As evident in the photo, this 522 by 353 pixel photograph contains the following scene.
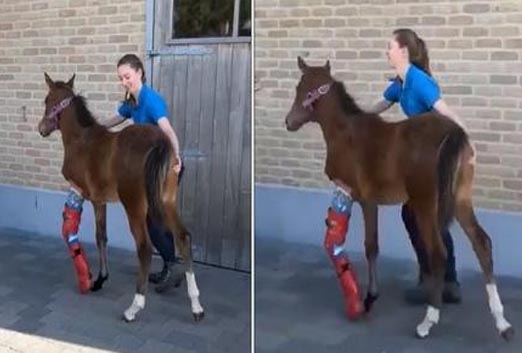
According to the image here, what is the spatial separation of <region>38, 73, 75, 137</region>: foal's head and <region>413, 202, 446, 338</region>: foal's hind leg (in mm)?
1997

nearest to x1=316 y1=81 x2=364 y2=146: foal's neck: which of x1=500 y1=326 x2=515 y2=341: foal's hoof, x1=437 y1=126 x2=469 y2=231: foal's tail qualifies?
x1=437 y1=126 x2=469 y2=231: foal's tail

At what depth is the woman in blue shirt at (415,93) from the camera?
243 centimetres

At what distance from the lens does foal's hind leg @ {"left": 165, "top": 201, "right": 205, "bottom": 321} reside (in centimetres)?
328

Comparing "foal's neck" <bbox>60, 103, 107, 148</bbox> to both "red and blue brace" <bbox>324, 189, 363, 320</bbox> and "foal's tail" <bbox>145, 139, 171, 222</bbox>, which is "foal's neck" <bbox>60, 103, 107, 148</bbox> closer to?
"foal's tail" <bbox>145, 139, 171, 222</bbox>

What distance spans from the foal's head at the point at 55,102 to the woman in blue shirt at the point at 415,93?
1.80 m

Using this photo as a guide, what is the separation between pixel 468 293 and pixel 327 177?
67cm

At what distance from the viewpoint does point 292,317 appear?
2.86 m

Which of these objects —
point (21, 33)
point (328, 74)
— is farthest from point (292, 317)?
point (21, 33)

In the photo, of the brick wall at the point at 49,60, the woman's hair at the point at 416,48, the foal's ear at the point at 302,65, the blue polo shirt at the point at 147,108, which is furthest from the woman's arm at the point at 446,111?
the brick wall at the point at 49,60

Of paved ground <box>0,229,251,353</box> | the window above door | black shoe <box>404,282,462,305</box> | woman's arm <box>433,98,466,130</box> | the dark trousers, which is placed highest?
the window above door

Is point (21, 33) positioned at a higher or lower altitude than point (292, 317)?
higher

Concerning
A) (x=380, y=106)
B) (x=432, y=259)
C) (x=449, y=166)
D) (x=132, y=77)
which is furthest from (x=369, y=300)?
(x=132, y=77)

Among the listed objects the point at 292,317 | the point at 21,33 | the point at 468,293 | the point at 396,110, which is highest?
the point at 21,33

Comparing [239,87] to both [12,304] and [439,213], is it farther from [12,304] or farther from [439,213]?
[12,304]
